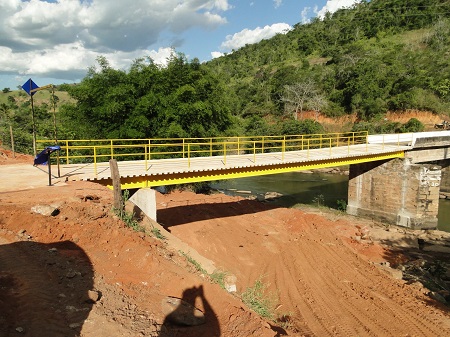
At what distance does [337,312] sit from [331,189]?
23583 millimetres

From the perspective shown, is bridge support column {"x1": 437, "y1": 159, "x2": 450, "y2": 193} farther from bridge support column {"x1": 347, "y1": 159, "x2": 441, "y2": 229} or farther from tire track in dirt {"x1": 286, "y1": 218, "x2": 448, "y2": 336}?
tire track in dirt {"x1": 286, "y1": 218, "x2": 448, "y2": 336}

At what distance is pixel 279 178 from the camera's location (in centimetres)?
3762

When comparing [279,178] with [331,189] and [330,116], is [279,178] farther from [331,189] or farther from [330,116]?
[330,116]

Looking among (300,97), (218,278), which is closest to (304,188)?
(218,278)

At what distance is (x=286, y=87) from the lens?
5741 centimetres

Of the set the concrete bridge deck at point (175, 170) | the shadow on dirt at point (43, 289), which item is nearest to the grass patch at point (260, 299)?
the shadow on dirt at point (43, 289)

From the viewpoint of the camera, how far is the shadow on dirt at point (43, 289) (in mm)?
4375

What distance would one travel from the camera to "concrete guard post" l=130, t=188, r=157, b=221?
11.8 meters

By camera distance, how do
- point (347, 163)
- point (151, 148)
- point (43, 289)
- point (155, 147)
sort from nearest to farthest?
point (43, 289), point (347, 163), point (151, 148), point (155, 147)

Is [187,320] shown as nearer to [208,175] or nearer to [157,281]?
[157,281]

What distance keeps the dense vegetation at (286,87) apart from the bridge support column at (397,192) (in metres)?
10.8

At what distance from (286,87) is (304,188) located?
30403 millimetres

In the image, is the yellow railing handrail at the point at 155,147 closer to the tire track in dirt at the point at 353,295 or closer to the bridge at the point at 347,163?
the bridge at the point at 347,163

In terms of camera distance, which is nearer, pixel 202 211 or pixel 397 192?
pixel 202 211
